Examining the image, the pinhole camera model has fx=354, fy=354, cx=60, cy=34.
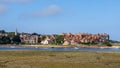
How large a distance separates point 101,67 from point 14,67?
29.6 feet

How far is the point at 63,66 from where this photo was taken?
37.5 metres

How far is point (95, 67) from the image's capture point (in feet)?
120

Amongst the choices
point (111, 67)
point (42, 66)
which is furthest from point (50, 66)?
point (111, 67)

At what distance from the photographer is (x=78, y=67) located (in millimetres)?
36594

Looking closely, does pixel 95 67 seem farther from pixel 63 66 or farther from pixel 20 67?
pixel 20 67

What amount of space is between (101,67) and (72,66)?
307 centimetres

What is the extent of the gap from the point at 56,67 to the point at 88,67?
3.33 meters

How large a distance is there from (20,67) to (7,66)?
1590 mm

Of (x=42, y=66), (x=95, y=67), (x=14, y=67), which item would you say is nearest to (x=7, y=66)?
(x=14, y=67)

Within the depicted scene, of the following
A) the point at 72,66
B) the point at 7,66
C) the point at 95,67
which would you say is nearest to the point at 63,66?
the point at 72,66

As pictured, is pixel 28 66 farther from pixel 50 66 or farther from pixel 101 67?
pixel 101 67

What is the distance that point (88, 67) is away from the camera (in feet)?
121

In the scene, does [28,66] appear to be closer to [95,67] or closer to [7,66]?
[7,66]

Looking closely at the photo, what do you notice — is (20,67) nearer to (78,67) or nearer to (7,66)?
(7,66)
